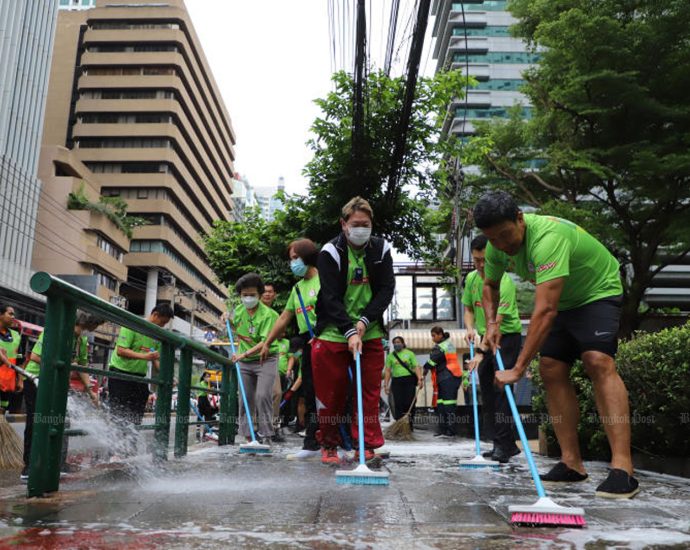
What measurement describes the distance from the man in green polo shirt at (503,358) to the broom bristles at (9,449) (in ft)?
11.6

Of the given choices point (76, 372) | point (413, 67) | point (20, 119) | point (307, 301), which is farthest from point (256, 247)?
point (20, 119)

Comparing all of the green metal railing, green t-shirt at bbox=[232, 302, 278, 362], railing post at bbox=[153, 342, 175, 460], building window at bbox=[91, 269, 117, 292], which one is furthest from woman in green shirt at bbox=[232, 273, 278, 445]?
building window at bbox=[91, 269, 117, 292]

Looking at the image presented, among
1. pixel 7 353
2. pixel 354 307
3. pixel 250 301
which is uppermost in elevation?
pixel 250 301

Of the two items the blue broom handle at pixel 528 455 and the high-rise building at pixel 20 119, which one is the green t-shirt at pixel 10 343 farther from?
the high-rise building at pixel 20 119

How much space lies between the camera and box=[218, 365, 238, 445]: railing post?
7.06m

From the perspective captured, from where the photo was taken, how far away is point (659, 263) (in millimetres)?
16438

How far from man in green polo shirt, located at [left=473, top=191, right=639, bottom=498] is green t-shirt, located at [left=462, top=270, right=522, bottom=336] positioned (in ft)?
4.54

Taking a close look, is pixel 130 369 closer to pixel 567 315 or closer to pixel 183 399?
pixel 183 399

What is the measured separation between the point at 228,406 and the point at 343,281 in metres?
3.32

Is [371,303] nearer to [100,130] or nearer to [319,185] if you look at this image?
[319,185]

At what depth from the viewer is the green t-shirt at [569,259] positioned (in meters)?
3.20

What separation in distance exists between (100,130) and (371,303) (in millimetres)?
62593

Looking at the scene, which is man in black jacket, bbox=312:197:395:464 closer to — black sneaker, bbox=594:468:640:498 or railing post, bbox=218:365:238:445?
black sneaker, bbox=594:468:640:498

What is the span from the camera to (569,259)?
336 cm
